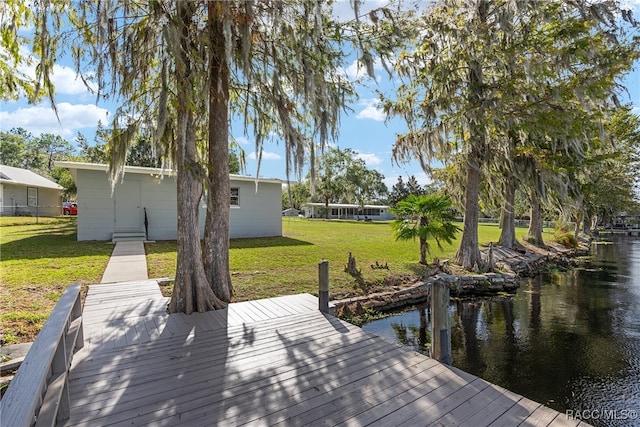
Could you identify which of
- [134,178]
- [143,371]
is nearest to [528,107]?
[143,371]

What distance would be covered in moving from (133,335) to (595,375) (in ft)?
19.4

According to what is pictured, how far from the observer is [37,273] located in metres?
6.72

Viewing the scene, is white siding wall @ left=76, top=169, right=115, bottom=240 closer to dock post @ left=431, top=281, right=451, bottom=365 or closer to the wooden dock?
the wooden dock

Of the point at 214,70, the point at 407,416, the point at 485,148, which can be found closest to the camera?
the point at 407,416

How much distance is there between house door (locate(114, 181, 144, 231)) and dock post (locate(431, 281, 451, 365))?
11.7 metres

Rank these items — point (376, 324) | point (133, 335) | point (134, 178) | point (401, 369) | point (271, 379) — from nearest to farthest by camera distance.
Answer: point (271, 379) → point (401, 369) → point (133, 335) → point (376, 324) → point (134, 178)

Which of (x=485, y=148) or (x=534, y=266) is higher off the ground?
(x=485, y=148)

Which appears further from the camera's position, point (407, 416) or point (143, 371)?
point (143, 371)

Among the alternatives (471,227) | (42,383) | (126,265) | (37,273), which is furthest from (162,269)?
(471,227)

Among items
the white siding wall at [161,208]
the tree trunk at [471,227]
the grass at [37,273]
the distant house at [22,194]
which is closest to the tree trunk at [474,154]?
the tree trunk at [471,227]

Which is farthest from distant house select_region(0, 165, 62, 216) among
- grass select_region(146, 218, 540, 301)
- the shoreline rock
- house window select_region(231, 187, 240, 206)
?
the shoreline rock

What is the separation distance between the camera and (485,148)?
9.71m

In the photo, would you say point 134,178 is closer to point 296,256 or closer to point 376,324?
point 296,256

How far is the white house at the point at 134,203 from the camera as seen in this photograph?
1124 cm
